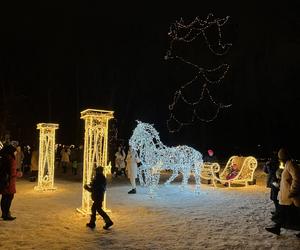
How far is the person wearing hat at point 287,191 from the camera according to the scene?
785 cm

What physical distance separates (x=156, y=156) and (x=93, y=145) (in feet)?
14.7

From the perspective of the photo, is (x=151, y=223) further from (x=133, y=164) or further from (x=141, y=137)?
(x=141, y=137)

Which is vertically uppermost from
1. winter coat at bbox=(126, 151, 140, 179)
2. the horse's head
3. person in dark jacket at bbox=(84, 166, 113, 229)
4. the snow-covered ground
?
the horse's head

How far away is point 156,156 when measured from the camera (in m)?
15.0

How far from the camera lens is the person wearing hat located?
785cm

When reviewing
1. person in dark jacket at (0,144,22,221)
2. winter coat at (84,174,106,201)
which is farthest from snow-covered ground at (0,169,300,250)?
winter coat at (84,174,106,201)

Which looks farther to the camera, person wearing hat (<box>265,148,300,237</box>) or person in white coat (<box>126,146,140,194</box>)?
person in white coat (<box>126,146,140,194</box>)

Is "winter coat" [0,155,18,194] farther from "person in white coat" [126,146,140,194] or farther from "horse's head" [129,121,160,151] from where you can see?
"horse's head" [129,121,160,151]

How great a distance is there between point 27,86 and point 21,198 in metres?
23.1

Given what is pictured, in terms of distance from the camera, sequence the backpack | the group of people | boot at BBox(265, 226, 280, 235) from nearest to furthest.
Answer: the group of people, boot at BBox(265, 226, 280, 235), the backpack

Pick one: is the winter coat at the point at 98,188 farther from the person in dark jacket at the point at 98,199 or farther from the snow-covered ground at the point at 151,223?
the snow-covered ground at the point at 151,223

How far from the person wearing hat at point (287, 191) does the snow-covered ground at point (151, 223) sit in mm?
294

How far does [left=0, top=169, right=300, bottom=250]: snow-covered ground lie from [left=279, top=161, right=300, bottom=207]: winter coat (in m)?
0.72

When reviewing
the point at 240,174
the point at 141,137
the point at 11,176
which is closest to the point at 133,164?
the point at 141,137
